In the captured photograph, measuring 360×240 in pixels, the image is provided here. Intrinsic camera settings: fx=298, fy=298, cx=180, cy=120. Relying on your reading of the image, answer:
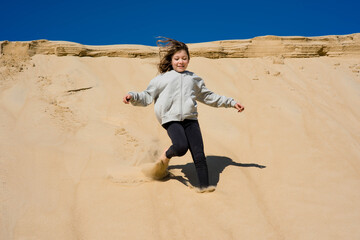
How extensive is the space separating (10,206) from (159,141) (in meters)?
1.56

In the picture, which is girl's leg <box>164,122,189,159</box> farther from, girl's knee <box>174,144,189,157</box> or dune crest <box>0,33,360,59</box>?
dune crest <box>0,33,360,59</box>

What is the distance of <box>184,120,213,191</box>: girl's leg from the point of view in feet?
7.30

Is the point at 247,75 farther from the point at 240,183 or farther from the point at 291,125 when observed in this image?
the point at 240,183

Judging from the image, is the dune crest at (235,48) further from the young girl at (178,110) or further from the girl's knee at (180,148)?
the girl's knee at (180,148)

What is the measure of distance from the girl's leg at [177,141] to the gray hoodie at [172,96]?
0.07m

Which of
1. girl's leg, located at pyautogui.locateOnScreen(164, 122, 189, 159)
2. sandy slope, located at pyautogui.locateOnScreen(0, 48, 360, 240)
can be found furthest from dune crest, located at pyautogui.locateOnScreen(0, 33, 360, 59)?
girl's leg, located at pyautogui.locateOnScreen(164, 122, 189, 159)

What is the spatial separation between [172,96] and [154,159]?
27.0 inches

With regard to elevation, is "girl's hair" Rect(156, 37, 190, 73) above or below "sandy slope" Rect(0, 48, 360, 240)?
above

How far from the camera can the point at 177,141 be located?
2189mm

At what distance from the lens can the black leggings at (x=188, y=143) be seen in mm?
2197

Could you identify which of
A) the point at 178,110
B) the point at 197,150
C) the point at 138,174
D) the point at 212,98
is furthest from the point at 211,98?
the point at 138,174

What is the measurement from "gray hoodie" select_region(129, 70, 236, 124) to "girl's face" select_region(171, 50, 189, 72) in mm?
42

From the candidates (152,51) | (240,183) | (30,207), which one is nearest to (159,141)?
(240,183)

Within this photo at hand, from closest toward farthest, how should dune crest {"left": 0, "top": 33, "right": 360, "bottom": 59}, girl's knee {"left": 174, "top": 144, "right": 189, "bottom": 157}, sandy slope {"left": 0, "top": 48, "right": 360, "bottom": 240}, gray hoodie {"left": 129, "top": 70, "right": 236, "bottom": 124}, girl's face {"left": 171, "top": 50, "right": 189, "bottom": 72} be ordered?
sandy slope {"left": 0, "top": 48, "right": 360, "bottom": 240}, girl's knee {"left": 174, "top": 144, "right": 189, "bottom": 157}, gray hoodie {"left": 129, "top": 70, "right": 236, "bottom": 124}, girl's face {"left": 171, "top": 50, "right": 189, "bottom": 72}, dune crest {"left": 0, "top": 33, "right": 360, "bottom": 59}
